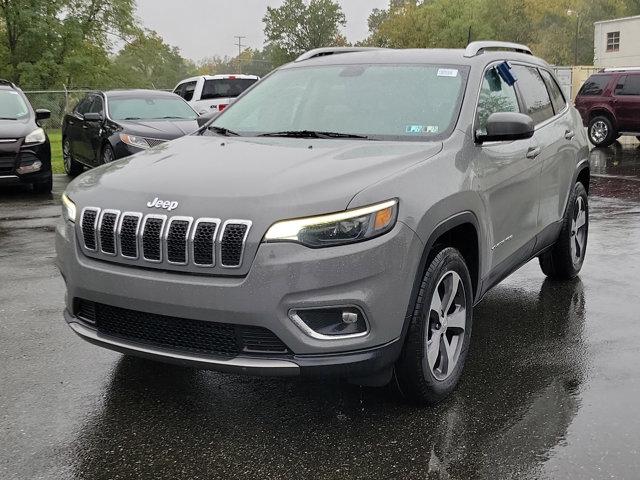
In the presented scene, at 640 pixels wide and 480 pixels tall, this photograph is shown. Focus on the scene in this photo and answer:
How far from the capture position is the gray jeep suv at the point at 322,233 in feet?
10.3

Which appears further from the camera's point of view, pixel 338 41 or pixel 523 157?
pixel 338 41

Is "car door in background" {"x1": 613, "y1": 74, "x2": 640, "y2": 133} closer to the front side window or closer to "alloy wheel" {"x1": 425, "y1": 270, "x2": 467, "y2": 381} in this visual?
the front side window

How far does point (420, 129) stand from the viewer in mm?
4117

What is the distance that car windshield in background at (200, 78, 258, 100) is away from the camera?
17.9 metres

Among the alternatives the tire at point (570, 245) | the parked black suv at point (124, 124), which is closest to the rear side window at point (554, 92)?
the tire at point (570, 245)

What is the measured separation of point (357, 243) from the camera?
124 inches

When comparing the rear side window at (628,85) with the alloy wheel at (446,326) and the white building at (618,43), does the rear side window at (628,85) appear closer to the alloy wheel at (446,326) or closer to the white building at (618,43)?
the alloy wheel at (446,326)

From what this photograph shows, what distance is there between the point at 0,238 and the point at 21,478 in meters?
5.68

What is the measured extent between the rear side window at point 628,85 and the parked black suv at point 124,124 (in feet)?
36.3

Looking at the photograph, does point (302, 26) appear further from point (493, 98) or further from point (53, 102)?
point (493, 98)

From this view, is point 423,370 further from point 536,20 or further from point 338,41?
point 338,41

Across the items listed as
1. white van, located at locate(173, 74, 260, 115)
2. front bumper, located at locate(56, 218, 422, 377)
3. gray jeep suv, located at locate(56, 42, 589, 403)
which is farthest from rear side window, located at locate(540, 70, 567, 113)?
white van, located at locate(173, 74, 260, 115)

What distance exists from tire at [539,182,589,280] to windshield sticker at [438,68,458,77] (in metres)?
1.76

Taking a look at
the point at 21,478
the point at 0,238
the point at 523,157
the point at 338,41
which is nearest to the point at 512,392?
the point at 523,157
